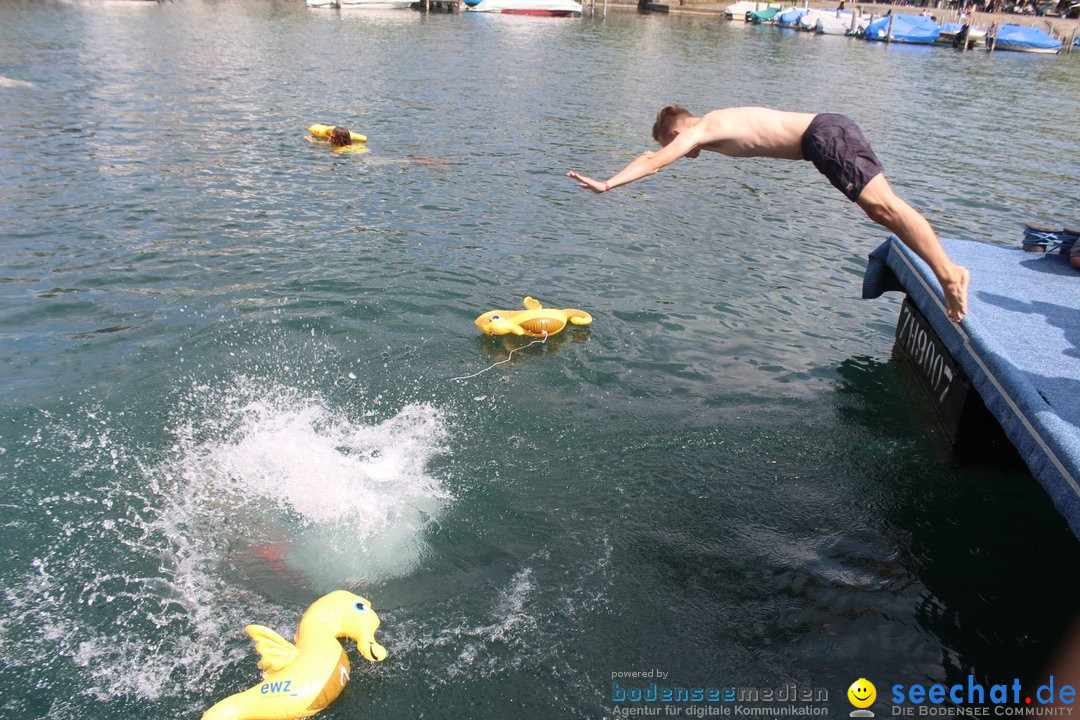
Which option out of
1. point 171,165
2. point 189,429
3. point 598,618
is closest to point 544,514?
point 598,618

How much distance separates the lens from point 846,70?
38375 mm

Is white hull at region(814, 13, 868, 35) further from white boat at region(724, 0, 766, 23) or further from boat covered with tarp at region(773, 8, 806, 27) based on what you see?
white boat at region(724, 0, 766, 23)

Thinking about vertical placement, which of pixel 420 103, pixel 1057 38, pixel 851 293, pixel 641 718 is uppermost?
pixel 1057 38

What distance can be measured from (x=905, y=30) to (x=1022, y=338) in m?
59.5

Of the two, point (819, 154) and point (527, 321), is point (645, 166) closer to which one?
point (819, 154)

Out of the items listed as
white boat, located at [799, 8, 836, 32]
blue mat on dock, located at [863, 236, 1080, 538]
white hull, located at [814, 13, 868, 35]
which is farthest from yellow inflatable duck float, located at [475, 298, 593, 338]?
white boat, located at [799, 8, 836, 32]

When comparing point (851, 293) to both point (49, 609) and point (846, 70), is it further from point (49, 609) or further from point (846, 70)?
point (846, 70)

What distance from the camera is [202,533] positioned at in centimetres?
642

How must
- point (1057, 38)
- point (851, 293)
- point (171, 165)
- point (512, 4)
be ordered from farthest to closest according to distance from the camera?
point (512, 4) → point (1057, 38) → point (171, 165) → point (851, 293)

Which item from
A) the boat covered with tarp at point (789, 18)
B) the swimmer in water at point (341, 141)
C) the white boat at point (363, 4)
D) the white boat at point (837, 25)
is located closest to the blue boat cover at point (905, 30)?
the white boat at point (837, 25)

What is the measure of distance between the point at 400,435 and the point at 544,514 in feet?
6.16

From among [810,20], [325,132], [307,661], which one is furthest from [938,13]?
[307,661]

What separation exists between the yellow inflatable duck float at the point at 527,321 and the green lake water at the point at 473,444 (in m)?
0.26

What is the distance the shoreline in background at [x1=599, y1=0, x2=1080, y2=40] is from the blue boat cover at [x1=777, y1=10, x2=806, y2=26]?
7.41m
